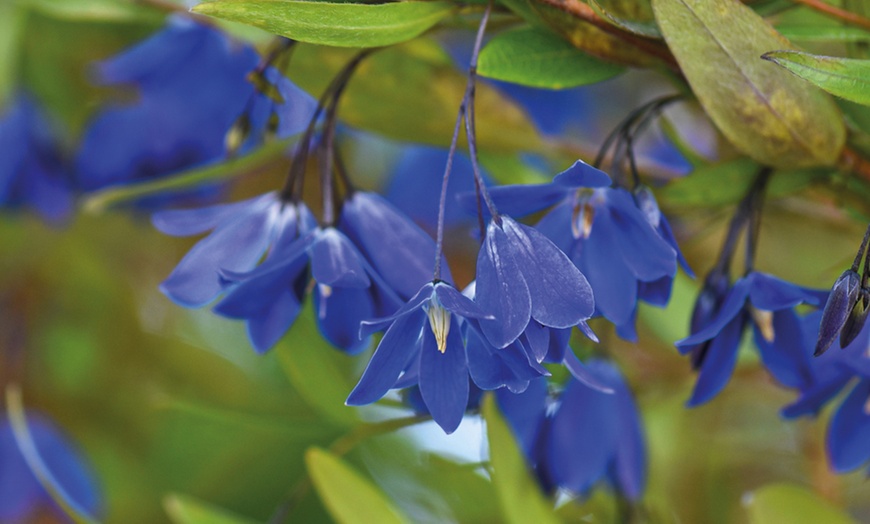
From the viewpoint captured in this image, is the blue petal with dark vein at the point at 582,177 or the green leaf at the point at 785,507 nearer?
the blue petal with dark vein at the point at 582,177

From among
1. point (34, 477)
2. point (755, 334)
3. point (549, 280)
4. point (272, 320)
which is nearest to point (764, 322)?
point (755, 334)

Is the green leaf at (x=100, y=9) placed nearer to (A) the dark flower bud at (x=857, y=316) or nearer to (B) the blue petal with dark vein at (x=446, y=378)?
(B) the blue petal with dark vein at (x=446, y=378)

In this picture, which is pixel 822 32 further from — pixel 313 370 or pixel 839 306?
pixel 313 370

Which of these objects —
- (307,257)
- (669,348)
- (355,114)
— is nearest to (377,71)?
(355,114)

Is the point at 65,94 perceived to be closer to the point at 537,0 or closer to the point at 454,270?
the point at 454,270

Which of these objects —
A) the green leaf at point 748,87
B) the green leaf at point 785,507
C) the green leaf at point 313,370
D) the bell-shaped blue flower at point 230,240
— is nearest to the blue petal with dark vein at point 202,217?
the bell-shaped blue flower at point 230,240
